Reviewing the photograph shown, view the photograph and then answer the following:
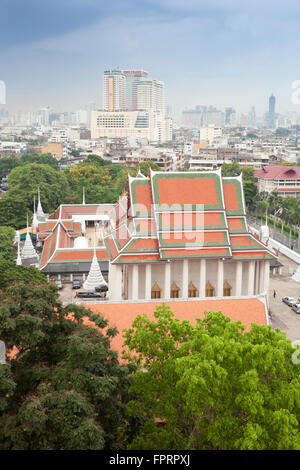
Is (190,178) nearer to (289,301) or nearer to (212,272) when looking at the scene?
(212,272)

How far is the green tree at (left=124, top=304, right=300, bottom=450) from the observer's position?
11773mm

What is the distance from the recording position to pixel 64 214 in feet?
184

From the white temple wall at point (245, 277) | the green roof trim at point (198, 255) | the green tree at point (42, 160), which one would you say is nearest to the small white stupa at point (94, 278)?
the green roof trim at point (198, 255)

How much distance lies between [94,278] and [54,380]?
77.3 ft

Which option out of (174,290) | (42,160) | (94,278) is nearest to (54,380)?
(174,290)

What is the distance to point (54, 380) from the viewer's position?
12.6 metres

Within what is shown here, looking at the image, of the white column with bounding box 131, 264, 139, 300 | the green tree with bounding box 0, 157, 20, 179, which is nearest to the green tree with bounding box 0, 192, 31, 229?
the white column with bounding box 131, 264, 139, 300

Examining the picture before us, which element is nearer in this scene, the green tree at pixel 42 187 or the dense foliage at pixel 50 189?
the dense foliage at pixel 50 189

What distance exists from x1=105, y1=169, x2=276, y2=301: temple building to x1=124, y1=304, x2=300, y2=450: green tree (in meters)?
14.8

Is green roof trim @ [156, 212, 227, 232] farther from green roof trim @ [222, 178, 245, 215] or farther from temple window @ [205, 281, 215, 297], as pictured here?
temple window @ [205, 281, 215, 297]

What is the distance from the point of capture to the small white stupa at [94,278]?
36.1 meters

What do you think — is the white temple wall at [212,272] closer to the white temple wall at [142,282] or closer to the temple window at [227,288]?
the temple window at [227,288]

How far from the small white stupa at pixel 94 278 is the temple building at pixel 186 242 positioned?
456cm

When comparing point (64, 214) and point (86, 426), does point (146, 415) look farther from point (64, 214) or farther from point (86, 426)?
point (64, 214)
